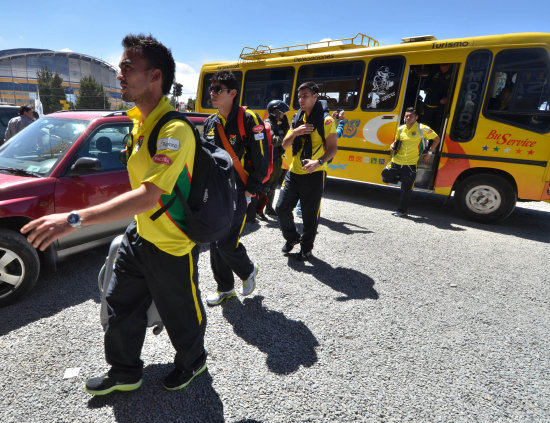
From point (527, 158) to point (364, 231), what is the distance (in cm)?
307

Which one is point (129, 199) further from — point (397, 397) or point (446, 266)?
point (446, 266)

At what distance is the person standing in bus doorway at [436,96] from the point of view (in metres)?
6.64

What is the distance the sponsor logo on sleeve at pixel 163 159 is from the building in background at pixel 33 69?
70019mm

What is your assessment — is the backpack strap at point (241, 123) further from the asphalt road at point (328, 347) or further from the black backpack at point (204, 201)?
the asphalt road at point (328, 347)

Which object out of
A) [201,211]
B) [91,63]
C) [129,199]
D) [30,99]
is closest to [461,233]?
[201,211]

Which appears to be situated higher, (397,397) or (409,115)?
(409,115)

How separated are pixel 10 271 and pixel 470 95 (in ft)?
23.4

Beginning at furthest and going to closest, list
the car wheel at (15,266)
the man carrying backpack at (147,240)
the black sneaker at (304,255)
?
the black sneaker at (304,255)
the car wheel at (15,266)
the man carrying backpack at (147,240)

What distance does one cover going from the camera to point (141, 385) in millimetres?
1964

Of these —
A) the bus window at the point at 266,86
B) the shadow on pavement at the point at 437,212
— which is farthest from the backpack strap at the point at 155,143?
A: the bus window at the point at 266,86

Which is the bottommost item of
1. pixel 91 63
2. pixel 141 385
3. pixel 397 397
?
pixel 141 385

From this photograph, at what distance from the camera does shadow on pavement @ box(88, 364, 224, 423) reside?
5.81 feet

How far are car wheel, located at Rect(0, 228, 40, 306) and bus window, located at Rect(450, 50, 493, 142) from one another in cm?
669

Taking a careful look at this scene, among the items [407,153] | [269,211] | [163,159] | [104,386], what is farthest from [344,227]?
[163,159]
